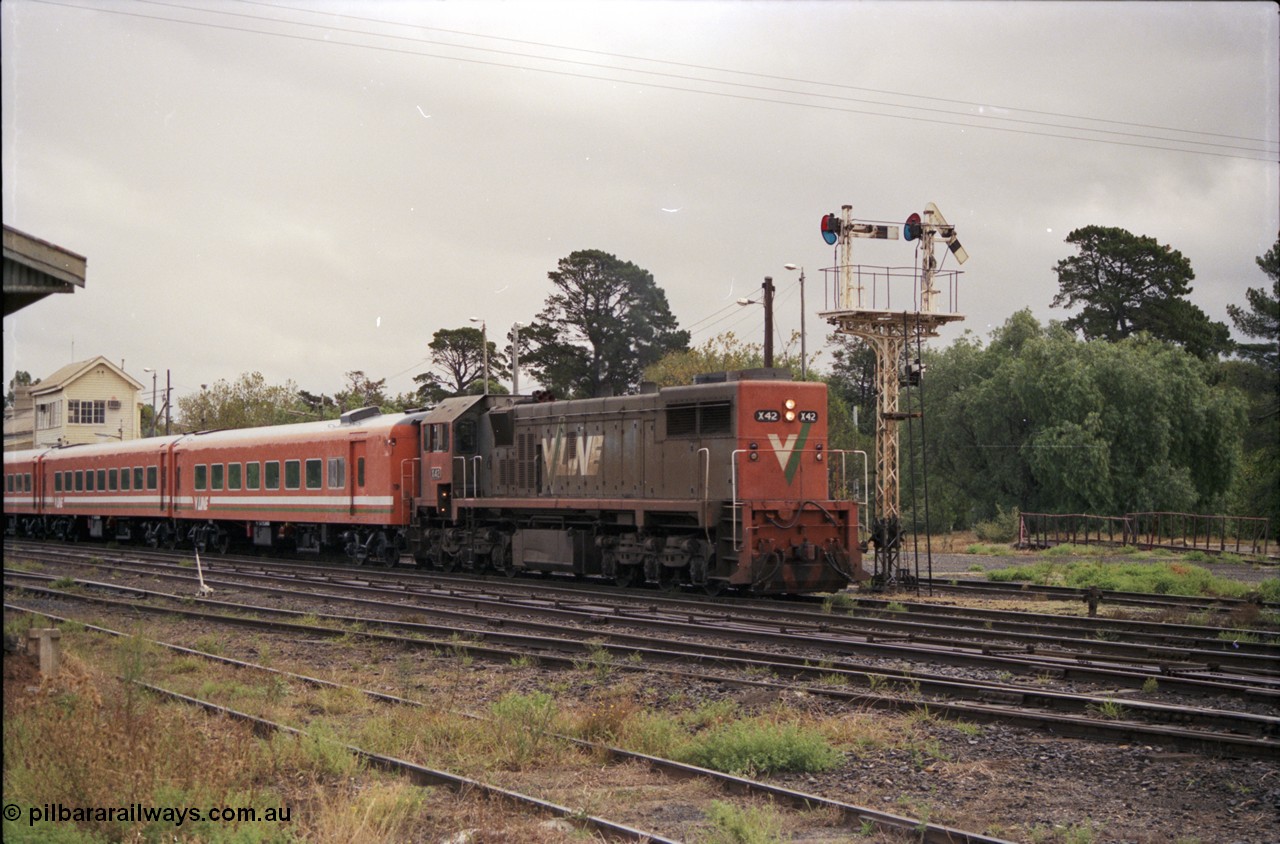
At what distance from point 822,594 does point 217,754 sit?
14.4 meters

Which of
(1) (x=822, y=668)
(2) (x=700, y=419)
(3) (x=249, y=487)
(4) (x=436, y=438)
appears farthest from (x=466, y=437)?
(1) (x=822, y=668)

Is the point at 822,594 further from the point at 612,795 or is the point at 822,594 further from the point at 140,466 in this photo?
the point at 140,466

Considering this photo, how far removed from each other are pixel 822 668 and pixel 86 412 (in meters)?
54.5

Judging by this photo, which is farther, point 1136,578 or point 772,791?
point 1136,578

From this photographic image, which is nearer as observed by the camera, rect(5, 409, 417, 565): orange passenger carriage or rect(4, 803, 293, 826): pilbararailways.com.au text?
rect(4, 803, 293, 826): pilbararailways.com.au text

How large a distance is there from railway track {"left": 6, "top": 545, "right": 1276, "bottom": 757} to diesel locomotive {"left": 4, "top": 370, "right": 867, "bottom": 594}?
2795 mm

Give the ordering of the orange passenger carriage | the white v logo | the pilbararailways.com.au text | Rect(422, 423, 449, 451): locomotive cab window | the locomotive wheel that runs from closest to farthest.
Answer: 1. the pilbararailways.com.au text
2. the white v logo
3. the locomotive wheel
4. Rect(422, 423, 449, 451): locomotive cab window
5. the orange passenger carriage

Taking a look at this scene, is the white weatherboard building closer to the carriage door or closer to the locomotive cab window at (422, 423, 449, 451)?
the carriage door

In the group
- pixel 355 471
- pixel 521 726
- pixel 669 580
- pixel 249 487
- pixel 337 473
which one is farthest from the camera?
pixel 249 487

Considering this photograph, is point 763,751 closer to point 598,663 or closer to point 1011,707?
point 1011,707

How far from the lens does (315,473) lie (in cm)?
2945

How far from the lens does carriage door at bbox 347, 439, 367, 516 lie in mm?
27438

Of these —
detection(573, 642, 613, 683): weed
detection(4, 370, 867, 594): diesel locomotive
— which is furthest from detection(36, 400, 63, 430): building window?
detection(573, 642, 613, 683): weed

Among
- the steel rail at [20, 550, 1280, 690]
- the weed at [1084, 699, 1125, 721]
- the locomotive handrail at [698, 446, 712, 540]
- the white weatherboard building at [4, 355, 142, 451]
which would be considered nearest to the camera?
the weed at [1084, 699, 1125, 721]
